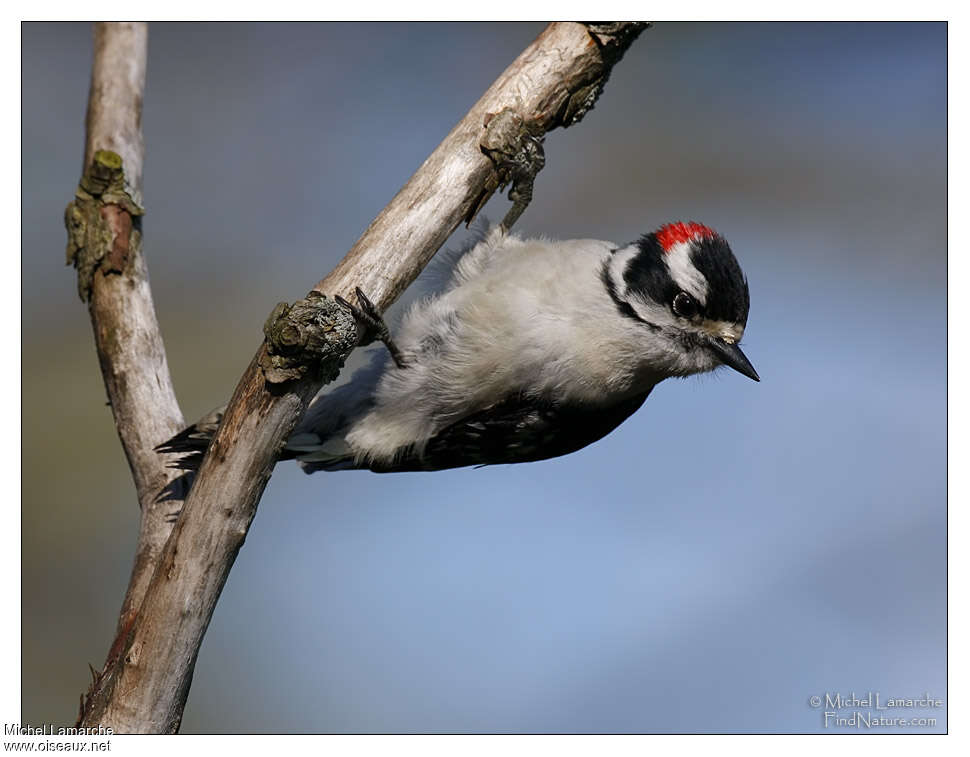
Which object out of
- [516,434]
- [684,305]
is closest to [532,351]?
[516,434]

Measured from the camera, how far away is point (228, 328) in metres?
4.71

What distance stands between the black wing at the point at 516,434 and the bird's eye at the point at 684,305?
458mm

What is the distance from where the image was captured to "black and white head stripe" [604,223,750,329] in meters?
3.01

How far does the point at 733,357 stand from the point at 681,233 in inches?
18.9

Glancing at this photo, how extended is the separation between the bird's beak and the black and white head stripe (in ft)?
0.25

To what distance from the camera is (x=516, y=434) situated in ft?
11.1

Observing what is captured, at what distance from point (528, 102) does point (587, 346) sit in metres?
0.84

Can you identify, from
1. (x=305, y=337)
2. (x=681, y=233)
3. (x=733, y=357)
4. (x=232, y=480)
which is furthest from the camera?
(x=681, y=233)

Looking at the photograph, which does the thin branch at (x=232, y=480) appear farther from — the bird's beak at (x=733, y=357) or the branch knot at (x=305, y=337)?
the bird's beak at (x=733, y=357)

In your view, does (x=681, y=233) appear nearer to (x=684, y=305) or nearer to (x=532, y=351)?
(x=684, y=305)

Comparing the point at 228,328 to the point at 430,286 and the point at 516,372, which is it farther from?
the point at 516,372

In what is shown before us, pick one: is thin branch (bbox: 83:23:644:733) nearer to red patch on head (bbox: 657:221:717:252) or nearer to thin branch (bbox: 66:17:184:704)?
thin branch (bbox: 66:17:184:704)
